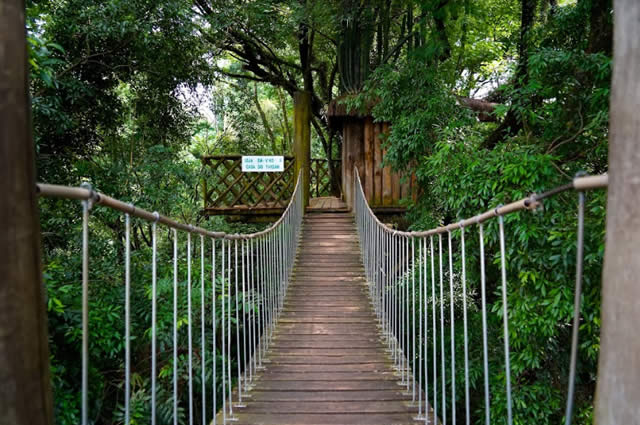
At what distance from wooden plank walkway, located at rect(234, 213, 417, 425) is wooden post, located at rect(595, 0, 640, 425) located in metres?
1.58

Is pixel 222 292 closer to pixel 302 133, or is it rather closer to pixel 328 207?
pixel 302 133

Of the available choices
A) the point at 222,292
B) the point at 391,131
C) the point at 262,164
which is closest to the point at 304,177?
the point at 262,164

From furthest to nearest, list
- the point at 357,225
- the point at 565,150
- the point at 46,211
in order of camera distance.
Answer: the point at 357,225, the point at 46,211, the point at 565,150

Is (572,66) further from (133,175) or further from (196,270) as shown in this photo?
(133,175)

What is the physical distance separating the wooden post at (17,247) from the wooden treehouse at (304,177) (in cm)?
584

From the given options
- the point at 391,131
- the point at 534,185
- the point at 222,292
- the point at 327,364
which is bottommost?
the point at 327,364

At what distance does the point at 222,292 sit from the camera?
2545 mm

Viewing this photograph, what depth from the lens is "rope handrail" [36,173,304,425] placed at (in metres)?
0.86

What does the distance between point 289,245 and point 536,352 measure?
2.92 meters

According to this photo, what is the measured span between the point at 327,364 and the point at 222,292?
2.92ft

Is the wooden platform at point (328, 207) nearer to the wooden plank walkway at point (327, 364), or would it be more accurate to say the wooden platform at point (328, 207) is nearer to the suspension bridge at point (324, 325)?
the suspension bridge at point (324, 325)

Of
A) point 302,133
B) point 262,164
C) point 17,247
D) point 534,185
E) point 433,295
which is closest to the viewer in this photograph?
point 17,247

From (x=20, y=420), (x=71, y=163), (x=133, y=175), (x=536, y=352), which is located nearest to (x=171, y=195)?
(x=133, y=175)

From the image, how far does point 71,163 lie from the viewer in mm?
4492
